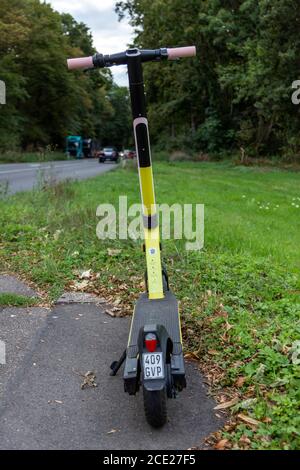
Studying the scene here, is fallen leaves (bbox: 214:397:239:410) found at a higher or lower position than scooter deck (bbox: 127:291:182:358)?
lower

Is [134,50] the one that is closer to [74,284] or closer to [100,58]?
[100,58]

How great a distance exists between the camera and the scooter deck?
3.64 m

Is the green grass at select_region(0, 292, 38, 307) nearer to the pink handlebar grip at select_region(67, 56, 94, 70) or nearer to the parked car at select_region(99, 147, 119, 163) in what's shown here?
the pink handlebar grip at select_region(67, 56, 94, 70)

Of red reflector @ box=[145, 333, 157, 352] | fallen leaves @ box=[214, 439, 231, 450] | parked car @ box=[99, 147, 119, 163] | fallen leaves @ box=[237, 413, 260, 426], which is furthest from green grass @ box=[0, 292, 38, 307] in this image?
Result: parked car @ box=[99, 147, 119, 163]

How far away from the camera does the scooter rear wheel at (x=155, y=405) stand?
313cm

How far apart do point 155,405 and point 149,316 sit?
0.97 meters

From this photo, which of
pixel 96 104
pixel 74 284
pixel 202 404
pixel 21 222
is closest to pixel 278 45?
pixel 21 222

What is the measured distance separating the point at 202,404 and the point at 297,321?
1.32 m

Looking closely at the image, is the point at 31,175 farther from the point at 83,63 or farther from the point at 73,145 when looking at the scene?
the point at 73,145

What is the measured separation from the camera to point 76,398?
12.2 feet

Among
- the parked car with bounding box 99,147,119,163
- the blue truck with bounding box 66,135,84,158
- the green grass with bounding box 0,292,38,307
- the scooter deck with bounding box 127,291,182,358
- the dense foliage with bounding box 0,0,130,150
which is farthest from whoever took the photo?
the blue truck with bounding box 66,135,84,158

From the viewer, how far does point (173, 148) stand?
41969 mm

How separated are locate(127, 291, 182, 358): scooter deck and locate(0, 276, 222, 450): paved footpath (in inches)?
15.7
